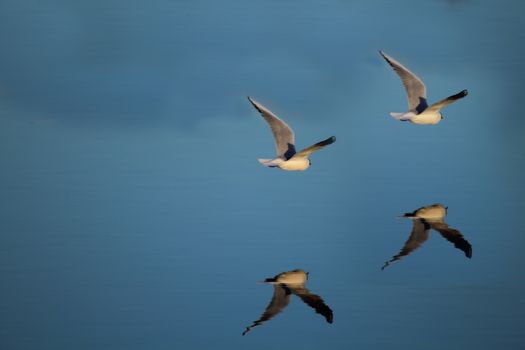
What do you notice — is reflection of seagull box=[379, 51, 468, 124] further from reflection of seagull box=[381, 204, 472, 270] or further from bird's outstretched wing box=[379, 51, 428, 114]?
reflection of seagull box=[381, 204, 472, 270]

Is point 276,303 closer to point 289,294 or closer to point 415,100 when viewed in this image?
point 289,294

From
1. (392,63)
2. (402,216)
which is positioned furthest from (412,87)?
(402,216)

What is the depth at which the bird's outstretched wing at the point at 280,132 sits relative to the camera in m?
15.7

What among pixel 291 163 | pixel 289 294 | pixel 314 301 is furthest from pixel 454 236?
pixel 289 294

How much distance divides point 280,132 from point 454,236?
277 centimetres

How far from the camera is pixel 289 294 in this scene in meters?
13.8

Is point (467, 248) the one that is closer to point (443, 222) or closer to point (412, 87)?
point (443, 222)

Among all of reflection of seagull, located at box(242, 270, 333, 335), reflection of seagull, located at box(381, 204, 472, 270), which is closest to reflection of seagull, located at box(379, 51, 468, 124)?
reflection of seagull, located at box(381, 204, 472, 270)

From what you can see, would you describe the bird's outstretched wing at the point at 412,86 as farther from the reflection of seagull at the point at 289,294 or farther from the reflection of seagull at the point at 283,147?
the reflection of seagull at the point at 289,294

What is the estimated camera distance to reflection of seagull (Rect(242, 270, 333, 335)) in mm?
13516

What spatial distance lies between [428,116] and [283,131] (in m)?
2.38

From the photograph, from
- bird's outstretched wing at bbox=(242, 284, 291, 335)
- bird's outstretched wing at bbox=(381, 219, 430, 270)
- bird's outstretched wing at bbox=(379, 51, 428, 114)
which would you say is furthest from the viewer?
bird's outstretched wing at bbox=(379, 51, 428, 114)

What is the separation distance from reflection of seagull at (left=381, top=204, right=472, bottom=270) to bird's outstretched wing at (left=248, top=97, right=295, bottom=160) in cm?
185

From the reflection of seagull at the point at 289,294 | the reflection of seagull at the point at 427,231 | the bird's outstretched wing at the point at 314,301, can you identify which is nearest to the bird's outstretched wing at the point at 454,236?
the reflection of seagull at the point at 427,231
